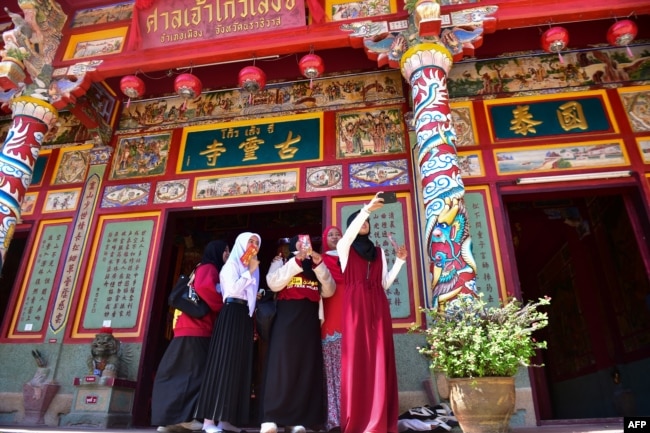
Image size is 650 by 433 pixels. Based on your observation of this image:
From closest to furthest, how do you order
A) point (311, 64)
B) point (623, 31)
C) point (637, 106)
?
1. point (623, 31)
2. point (311, 64)
3. point (637, 106)

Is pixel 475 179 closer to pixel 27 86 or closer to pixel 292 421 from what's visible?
pixel 292 421

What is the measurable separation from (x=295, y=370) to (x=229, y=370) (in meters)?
0.49

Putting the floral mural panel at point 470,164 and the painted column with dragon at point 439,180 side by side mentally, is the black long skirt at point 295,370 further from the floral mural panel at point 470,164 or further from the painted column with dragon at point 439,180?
the floral mural panel at point 470,164

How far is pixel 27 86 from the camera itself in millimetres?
5223

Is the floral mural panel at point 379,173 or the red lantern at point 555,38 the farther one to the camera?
the floral mural panel at point 379,173

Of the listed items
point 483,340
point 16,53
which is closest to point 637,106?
point 483,340

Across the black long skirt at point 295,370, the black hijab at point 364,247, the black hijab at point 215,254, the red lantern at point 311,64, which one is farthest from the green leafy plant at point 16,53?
the black hijab at point 364,247

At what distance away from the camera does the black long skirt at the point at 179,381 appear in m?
3.43

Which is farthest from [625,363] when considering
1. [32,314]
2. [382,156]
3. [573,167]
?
[32,314]

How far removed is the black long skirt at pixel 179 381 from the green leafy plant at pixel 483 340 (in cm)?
173

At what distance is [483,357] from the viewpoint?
2.70 m

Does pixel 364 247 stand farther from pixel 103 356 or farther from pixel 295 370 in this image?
pixel 103 356

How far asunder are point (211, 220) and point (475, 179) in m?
4.26

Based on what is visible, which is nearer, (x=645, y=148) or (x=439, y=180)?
(x=439, y=180)
